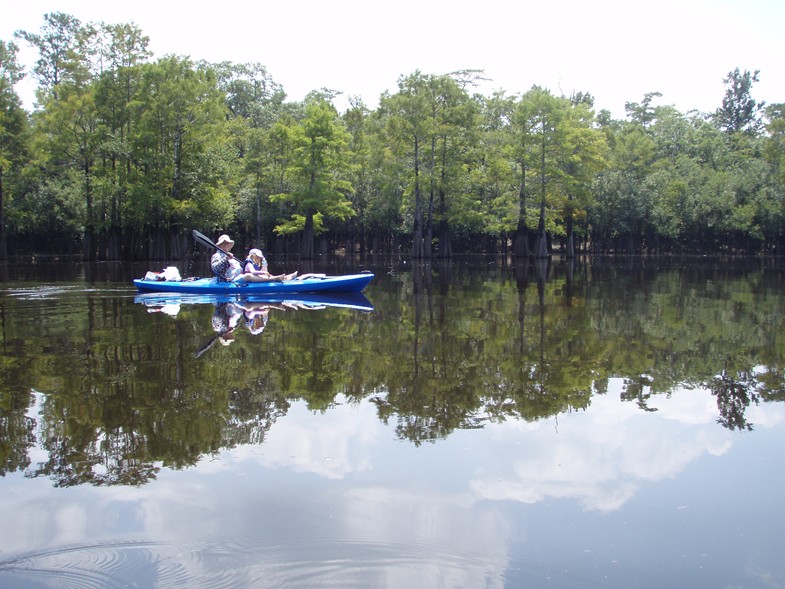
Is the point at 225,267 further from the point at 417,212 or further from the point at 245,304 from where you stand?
the point at 417,212

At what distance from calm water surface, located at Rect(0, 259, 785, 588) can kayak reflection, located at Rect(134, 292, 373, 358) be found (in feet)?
5.07

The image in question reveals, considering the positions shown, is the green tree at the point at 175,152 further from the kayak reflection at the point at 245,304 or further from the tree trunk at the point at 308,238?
the kayak reflection at the point at 245,304

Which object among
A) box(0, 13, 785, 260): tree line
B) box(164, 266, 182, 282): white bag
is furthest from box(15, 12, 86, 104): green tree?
box(164, 266, 182, 282): white bag

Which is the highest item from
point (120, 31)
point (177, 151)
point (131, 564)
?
point (120, 31)

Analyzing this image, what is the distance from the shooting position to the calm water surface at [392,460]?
12.7ft

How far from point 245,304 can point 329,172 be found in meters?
32.9

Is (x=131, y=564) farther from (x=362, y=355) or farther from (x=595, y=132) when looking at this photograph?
(x=595, y=132)

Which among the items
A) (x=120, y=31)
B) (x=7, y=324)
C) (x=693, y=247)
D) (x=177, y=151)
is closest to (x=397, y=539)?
(x=7, y=324)

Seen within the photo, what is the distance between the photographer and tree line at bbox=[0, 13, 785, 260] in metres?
41.7

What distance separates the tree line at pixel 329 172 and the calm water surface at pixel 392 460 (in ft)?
108

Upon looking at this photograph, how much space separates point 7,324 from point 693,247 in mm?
58779

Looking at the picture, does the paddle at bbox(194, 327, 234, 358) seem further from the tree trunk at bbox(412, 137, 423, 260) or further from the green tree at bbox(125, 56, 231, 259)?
the tree trunk at bbox(412, 137, 423, 260)

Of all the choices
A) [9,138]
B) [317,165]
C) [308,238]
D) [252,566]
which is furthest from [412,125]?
[252,566]

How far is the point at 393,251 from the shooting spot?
63.2 meters
